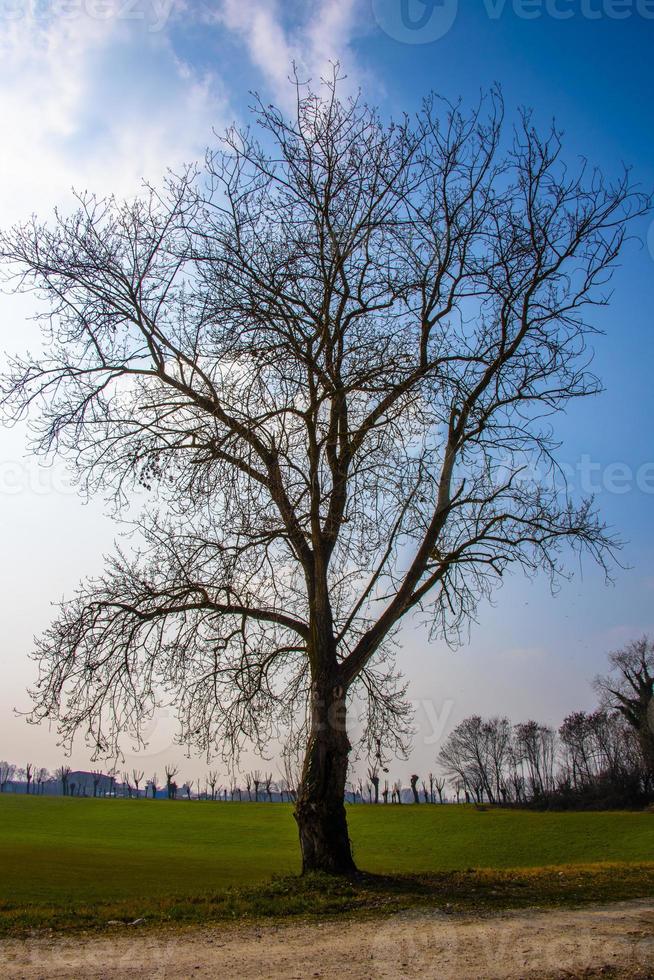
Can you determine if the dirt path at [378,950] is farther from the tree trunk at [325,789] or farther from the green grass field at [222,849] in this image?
the tree trunk at [325,789]

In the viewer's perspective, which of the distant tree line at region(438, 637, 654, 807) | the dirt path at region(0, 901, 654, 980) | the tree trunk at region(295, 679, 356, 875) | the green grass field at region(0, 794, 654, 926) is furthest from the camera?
the distant tree line at region(438, 637, 654, 807)

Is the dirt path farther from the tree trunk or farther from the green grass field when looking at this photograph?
the tree trunk

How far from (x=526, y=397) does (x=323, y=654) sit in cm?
608

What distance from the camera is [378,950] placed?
265 inches

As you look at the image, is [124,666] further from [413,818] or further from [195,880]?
[413,818]

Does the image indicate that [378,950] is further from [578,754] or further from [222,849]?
[578,754]

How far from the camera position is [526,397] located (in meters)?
13.5

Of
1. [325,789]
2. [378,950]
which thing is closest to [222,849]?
[325,789]

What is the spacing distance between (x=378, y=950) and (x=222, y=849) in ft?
122

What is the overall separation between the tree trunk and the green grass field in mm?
785

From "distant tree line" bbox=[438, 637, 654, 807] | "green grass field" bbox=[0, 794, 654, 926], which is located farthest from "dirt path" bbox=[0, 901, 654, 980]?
"distant tree line" bbox=[438, 637, 654, 807]

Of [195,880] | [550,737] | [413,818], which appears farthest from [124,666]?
[550,737]

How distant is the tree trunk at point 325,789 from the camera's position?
11.5m

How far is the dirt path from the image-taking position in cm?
593
